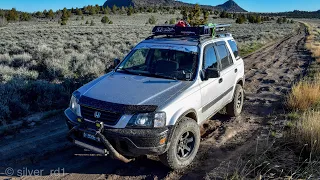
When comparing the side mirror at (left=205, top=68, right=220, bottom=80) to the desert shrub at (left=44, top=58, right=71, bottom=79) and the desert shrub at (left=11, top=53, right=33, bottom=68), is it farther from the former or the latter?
the desert shrub at (left=11, top=53, right=33, bottom=68)

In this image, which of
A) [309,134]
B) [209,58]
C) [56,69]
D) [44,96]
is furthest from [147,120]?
[56,69]

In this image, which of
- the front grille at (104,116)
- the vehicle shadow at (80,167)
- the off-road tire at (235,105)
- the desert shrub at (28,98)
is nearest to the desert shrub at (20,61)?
the desert shrub at (28,98)

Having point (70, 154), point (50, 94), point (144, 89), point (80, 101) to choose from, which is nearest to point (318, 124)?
point (144, 89)

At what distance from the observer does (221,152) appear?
5152 mm

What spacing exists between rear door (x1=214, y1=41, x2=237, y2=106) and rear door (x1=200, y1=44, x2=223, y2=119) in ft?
0.58

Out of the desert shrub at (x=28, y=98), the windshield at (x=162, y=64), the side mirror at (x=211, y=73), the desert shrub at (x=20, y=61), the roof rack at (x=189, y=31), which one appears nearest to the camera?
the side mirror at (x=211, y=73)

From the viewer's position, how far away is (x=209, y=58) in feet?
17.6

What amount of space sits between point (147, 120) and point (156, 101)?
0.97ft

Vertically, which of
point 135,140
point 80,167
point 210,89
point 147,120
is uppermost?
point 210,89

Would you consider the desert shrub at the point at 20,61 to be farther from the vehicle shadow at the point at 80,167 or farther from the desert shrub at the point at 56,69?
the vehicle shadow at the point at 80,167

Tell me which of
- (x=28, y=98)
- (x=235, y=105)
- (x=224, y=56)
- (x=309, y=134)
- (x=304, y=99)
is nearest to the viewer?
(x=309, y=134)

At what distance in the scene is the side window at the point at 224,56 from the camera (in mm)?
5839

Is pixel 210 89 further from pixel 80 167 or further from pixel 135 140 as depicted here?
pixel 80 167

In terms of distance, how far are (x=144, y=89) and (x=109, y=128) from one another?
84 cm
